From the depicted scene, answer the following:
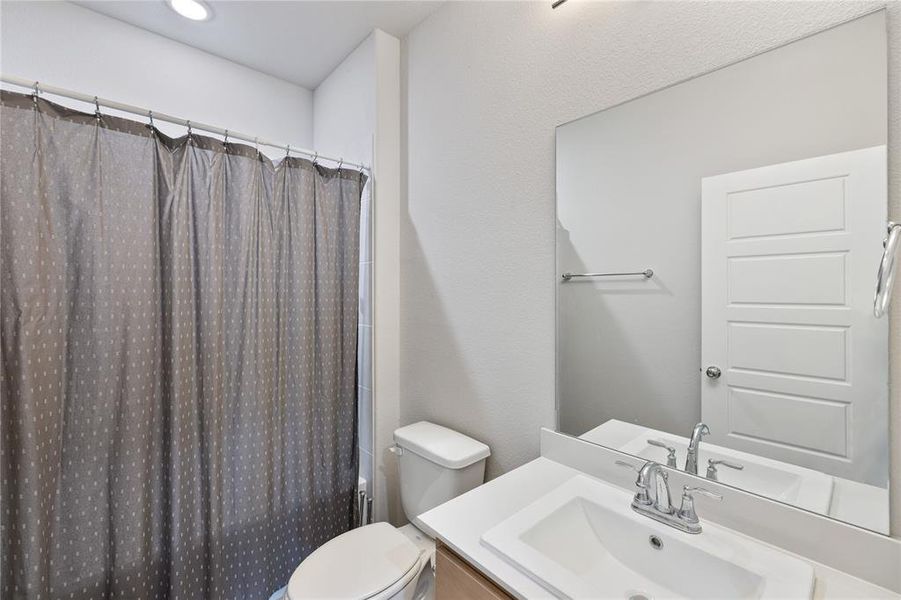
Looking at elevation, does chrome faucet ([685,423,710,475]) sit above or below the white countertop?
above

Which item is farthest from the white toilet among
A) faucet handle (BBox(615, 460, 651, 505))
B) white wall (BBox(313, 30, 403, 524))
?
faucet handle (BBox(615, 460, 651, 505))

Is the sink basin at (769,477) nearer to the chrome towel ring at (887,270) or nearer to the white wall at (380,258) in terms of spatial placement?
the chrome towel ring at (887,270)

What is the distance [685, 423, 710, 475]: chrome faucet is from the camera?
3.18ft

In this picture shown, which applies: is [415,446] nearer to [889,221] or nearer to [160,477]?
[160,477]

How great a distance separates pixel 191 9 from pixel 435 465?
2.18m

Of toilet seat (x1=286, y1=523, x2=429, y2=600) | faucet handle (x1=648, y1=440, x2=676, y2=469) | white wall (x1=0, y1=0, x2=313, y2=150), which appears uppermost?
white wall (x1=0, y1=0, x2=313, y2=150)

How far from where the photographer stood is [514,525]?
90cm

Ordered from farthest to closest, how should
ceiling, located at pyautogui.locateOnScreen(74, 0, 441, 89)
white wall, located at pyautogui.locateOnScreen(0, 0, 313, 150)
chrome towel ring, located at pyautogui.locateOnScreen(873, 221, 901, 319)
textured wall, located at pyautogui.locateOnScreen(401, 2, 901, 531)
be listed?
1. ceiling, located at pyautogui.locateOnScreen(74, 0, 441, 89)
2. white wall, located at pyautogui.locateOnScreen(0, 0, 313, 150)
3. textured wall, located at pyautogui.locateOnScreen(401, 2, 901, 531)
4. chrome towel ring, located at pyautogui.locateOnScreen(873, 221, 901, 319)

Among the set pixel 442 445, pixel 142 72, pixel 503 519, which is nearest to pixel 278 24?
pixel 142 72

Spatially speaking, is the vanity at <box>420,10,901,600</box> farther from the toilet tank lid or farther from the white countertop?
A: the toilet tank lid

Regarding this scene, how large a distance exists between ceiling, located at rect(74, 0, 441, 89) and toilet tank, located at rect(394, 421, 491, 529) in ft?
6.05

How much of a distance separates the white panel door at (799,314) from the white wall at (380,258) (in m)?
1.33

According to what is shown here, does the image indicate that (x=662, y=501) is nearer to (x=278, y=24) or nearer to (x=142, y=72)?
(x=278, y=24)

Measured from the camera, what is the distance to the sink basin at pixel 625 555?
0.74 meters
